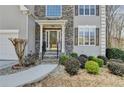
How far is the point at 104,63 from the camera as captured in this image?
64.2 feet

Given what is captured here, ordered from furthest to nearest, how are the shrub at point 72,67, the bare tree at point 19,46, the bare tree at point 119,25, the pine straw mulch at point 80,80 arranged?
the bare tree at point 119,25 < the bare tree at point 19,46 < the shrub at point 72,67 < the pine straw mulch at point 80,80

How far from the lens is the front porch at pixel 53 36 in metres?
22.4

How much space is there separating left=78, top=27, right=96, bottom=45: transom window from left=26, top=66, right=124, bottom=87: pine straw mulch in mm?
6657

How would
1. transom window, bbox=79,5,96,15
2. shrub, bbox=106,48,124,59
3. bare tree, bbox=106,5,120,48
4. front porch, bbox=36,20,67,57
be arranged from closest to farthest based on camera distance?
front porch, bbox=36,20,67,57 < transom window, bbox=79,5,96,15 < shrub, bbox=106,48,124,59 < bare tree, bbox=106,5,120,48

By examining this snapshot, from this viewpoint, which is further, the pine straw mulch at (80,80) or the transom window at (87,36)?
the transom window at (87,36)

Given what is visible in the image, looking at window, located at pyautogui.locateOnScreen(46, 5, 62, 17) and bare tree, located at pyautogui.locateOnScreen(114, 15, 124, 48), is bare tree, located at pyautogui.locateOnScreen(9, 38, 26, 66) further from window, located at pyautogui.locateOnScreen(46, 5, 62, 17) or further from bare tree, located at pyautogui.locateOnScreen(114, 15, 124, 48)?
bare tree, located at pyautogui.locateOnScreen(114, 15, 124, 48)

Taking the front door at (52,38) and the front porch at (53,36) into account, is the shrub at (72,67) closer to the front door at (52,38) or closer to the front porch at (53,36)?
the front porch at (53,36)

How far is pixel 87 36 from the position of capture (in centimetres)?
2266

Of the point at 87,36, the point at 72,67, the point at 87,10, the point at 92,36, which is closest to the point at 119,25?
the point at 87,10

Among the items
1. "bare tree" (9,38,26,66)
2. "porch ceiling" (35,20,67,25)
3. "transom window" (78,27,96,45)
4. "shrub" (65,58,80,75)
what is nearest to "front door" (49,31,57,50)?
"porch ceiling" (35,20,67,25)

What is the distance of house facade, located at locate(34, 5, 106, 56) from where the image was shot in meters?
22.6

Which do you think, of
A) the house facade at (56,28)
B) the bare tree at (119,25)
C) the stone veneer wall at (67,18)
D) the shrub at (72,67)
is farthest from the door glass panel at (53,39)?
the bare tree at (119,25)

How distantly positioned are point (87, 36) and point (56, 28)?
287 centimetres

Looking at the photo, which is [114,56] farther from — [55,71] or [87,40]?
[55,71]
